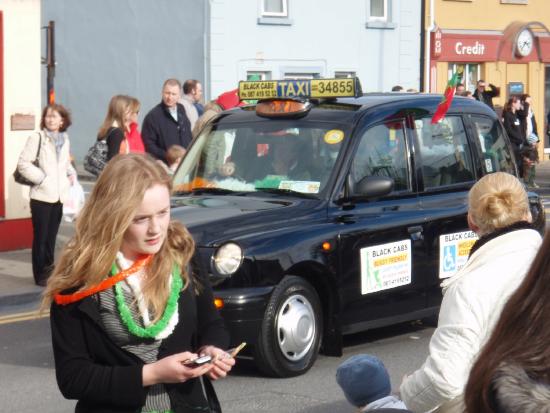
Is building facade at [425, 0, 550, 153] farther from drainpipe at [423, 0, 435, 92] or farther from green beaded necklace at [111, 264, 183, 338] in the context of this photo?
green beaded necklace at [111, 264, 183, 338]

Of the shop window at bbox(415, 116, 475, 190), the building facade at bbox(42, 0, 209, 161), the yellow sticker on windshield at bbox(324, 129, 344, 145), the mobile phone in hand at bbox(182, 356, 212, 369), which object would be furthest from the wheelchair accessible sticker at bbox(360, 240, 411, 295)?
the building facade at bbox(42, 0, 209, 161)

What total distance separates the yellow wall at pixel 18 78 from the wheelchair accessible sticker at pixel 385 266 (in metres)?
7.23

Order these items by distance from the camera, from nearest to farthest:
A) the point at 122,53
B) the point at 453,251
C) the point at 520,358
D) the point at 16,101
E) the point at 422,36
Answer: the point at 520,358, the point at 453,251, the point at 16,101, the point at 122,53, the point at 422,36

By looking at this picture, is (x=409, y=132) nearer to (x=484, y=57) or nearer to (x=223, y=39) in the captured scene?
(x=223, y=39)

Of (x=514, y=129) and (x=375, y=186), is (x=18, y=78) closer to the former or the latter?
(x=375, y=186)

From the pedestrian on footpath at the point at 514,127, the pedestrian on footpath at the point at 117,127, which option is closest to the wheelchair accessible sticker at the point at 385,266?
the pedestrian on footpath at the point at 117,127

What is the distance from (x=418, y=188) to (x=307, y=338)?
1647 millimetres

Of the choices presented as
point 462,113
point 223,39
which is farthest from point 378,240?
point 223,39

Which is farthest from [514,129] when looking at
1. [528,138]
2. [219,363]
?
[219,363]

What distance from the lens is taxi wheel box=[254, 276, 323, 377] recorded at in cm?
807

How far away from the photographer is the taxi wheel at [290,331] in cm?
807

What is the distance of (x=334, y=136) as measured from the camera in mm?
8938

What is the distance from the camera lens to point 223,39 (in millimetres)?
29766

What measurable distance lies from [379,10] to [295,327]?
83.8 ft
